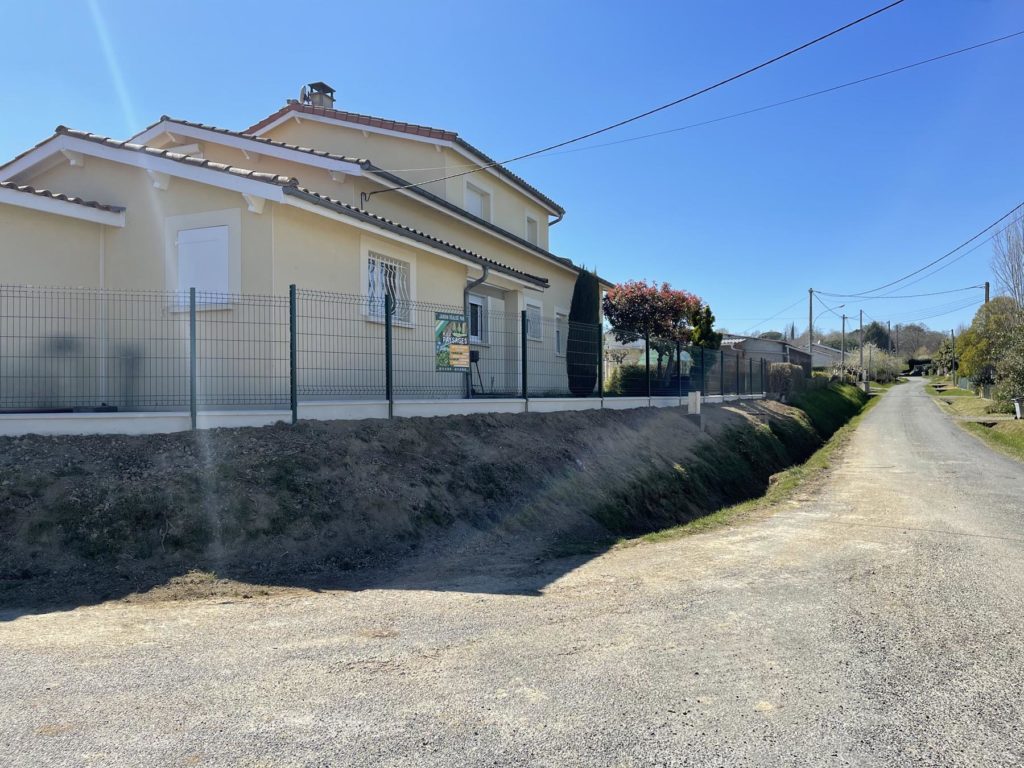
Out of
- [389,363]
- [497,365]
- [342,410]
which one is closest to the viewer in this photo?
[342,410]

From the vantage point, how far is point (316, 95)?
17484 mm

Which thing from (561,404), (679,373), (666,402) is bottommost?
(666,402)

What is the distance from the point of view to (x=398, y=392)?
994cm

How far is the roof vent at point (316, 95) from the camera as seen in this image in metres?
17.4

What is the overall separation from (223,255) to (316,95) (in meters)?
9.62

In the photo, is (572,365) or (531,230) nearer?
(572,365)

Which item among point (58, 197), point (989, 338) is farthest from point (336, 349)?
point (989, 338)

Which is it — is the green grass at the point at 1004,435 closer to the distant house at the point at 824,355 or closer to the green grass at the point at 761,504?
the green grass at the point at 761,504

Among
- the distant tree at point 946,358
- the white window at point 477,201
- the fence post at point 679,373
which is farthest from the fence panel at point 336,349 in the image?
the distant tree at point 946,358

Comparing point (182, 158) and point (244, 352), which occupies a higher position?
point (182, 158)

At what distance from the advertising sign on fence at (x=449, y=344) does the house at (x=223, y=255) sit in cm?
29

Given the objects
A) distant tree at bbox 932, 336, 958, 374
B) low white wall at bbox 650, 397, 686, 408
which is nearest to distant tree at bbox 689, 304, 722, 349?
low white wall at bbox 650, 397, 686, 408

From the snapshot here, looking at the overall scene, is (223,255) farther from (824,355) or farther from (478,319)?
(824,355)

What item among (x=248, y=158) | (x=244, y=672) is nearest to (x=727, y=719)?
(x=244, y=672)
